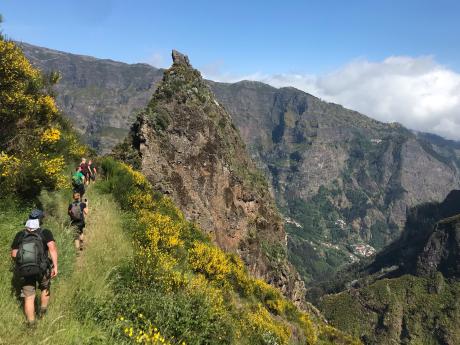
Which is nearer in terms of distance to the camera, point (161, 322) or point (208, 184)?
point (161, 322)

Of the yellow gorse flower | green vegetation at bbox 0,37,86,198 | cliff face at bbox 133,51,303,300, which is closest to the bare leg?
green vegetation at bbox 0,37,86,198

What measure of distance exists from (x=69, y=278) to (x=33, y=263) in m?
2.46

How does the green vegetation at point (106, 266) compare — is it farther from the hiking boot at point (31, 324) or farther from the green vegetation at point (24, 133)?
the hiking boot at point (31, 324)

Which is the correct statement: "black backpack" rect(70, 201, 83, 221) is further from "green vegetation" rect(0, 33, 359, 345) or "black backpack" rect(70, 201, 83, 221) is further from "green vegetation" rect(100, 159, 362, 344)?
"green vegetation" rect(100, 159, 362, 344)

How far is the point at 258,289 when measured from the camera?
25844 millimetres

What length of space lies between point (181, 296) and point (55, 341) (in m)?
4.57

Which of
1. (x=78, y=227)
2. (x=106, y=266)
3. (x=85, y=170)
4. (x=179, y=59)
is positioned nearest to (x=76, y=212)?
(x=78, y=227)

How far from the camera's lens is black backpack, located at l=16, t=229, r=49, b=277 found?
9.14 m

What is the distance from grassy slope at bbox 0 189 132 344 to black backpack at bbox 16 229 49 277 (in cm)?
80

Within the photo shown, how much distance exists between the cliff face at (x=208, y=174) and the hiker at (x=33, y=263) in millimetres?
26766

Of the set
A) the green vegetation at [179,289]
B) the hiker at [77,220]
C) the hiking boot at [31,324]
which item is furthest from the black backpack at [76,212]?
the hiking boot at [31,324]

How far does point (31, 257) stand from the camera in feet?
30.3

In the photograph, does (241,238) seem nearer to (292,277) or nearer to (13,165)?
(292,277)

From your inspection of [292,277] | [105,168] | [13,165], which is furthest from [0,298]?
[292,277]
